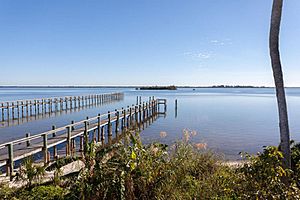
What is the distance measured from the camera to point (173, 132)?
22.8 meters

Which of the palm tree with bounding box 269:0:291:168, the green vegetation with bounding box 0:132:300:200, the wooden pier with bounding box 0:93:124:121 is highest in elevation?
the palm tree with bounding box 269:0:291:168

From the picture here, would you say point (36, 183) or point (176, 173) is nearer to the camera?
point (176, 173)

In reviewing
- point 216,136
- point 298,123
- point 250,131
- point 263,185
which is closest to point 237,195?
point 263,185

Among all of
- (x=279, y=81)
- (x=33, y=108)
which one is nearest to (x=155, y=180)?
(x=279, y=81)

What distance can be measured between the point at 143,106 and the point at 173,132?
35.7 feet

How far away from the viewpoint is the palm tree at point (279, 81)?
14.3ft

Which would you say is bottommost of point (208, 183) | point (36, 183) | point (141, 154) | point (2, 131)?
point (2, 131)

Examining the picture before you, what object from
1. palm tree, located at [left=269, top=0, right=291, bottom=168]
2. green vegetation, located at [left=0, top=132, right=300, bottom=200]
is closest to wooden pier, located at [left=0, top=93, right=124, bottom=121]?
green vegetation, located at [left=0, top=132, right=300, bottom=200]

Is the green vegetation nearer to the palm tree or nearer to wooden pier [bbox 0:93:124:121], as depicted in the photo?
the palm tree

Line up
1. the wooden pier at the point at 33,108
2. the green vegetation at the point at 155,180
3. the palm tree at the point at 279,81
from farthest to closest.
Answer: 1. the wooden pier at the point at 33,108
2. the palm tree at the point at 279,81
3. the green vegetation at the point at 155,180

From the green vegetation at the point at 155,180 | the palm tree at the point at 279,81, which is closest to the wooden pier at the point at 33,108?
the green vegetation at the point at 155,180

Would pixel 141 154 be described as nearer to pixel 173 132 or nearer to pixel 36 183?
pixel 36 183

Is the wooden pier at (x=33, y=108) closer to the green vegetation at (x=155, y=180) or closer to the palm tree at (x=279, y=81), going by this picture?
the green vegetation at (x=155, y=180)

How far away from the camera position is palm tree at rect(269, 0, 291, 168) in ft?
14.3
